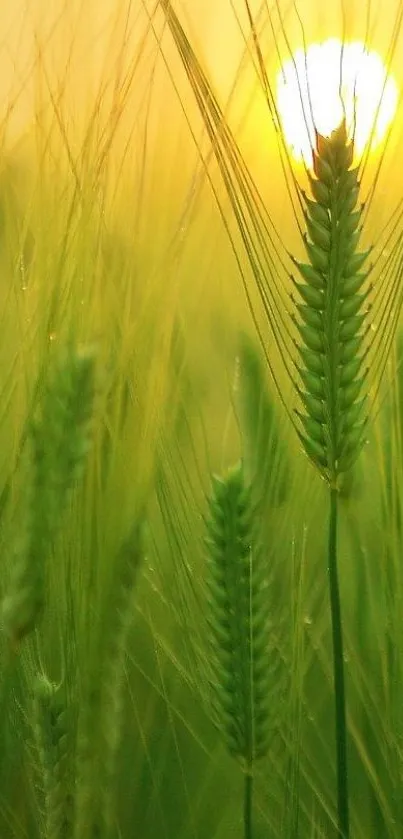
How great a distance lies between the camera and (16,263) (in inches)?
20.3

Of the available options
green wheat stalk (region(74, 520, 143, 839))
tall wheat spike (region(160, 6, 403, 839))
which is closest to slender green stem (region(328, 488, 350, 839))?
tall wheat spike (region(160, 6, 403, 839))

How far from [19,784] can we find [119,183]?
1.31 feet

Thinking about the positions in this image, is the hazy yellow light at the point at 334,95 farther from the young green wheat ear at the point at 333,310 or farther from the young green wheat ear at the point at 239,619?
the young green wheat ear at the point at 239,619

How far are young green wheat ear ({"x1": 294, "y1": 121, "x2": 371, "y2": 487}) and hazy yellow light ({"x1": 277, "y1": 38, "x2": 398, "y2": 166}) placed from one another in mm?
55

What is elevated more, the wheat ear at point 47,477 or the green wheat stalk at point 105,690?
the wheat ear at point 47,477

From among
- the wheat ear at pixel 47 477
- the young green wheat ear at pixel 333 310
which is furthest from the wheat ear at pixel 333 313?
the wheat ear at pixel 47 477

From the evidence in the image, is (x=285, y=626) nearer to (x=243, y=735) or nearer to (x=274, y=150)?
(x=243, y=735)

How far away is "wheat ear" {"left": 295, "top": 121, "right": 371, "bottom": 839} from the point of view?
0.39 m

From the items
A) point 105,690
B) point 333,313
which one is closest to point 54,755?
point 105,690

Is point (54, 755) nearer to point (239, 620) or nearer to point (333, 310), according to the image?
point (239, 620)

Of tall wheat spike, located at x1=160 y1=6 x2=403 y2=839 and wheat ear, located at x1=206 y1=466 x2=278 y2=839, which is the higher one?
tall wheat spike, located at x1=160 y1=6 x2=403 y2=839

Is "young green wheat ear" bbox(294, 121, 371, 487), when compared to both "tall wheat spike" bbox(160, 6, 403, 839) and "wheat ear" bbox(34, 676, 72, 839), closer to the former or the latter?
"tall wheat spike" bbox(160, 6, 403, 839)

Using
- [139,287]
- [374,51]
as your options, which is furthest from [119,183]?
[374,51]

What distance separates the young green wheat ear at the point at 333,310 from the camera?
385 millimetres
